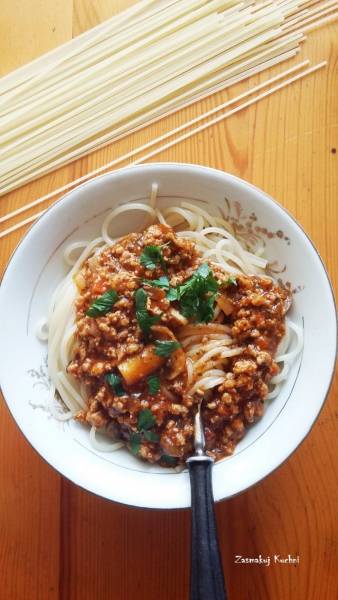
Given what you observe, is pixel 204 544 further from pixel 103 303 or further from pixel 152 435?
pixel 103 303

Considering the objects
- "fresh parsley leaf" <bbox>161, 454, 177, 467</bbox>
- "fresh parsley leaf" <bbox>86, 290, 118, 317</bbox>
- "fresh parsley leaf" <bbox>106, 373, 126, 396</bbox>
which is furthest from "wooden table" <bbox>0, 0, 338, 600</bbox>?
"fresh parsley leaf" <bbox>86, 290, 118, 317</bbox>

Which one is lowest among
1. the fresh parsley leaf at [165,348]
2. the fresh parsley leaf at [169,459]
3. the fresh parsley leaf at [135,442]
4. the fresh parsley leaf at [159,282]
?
the fresh parsley leaf at [169,459]

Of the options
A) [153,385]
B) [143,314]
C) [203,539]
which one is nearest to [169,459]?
[153,385]

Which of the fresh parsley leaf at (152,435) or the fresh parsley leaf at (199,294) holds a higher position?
the fresh parsley leaf at (199,294)

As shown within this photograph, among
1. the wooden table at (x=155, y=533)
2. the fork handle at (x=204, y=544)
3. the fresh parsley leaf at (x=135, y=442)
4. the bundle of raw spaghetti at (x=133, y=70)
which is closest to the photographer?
the fork handle at (x=204, y=544)

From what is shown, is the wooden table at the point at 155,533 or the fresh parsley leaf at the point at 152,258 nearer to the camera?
the fresh parsley leaf at the point at 152,258

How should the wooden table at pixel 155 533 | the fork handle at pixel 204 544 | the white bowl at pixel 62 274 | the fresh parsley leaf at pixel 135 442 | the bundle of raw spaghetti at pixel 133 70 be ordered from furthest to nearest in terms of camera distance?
the bundle of raw spaghetti at pixel 133 70 < the wooden table at pixel 155 533 < the fresh parsley leaf at pixel 135 442 < the white bowl at pixel 62 274 < the fork handle at pixel 204 544

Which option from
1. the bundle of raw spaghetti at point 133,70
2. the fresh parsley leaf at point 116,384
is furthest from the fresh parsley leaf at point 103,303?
the bundle of raw spaghetti at point 133,70

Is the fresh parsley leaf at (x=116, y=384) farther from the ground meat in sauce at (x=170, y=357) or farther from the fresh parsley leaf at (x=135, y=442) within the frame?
the fresh parsley leaf at (x=135, y=442)

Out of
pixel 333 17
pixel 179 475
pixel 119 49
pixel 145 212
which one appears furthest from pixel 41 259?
pixel 333 17
